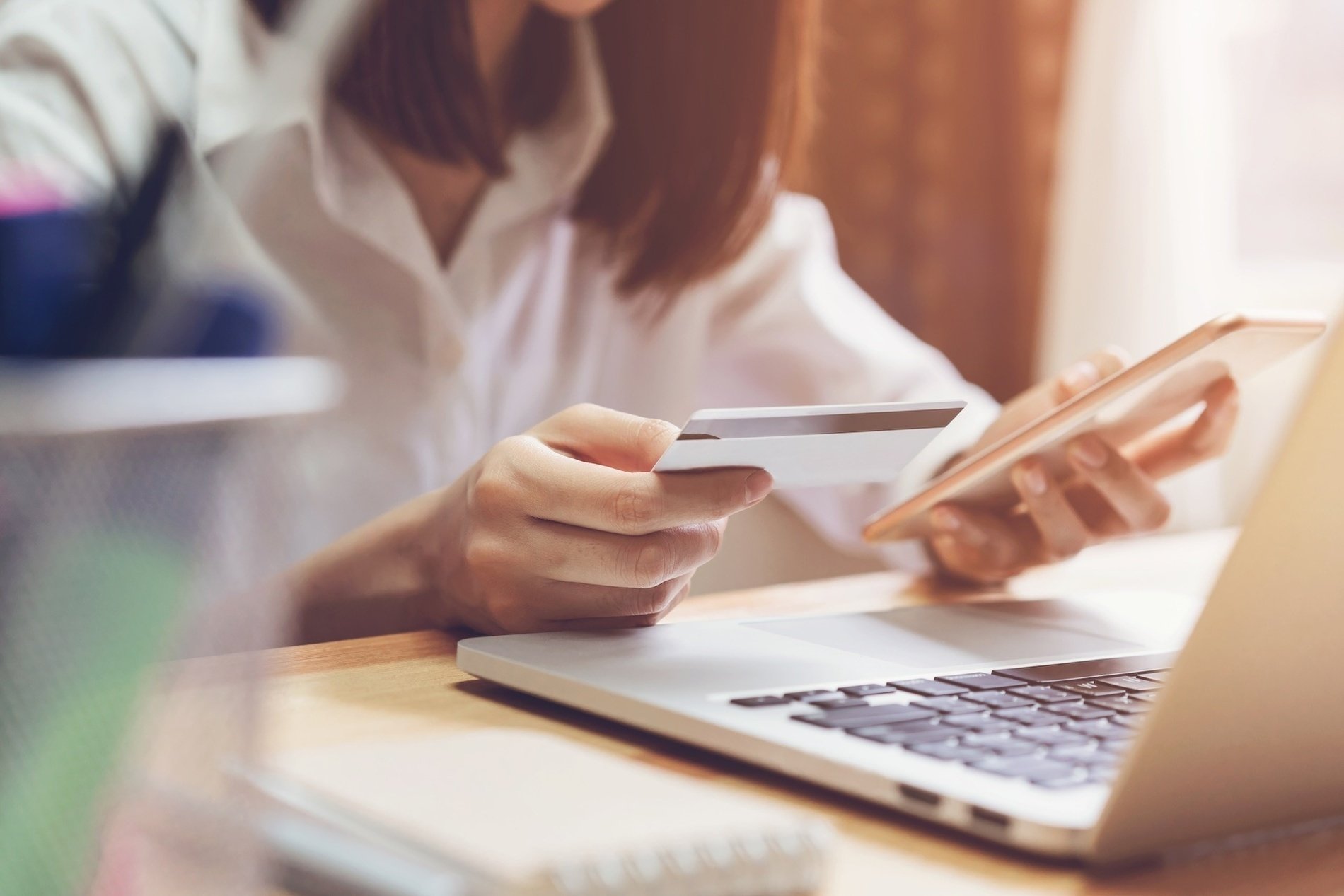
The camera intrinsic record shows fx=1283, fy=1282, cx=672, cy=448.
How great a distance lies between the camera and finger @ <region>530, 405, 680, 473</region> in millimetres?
556

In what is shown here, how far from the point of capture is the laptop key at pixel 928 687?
0.44m

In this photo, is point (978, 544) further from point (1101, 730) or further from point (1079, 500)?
point (1101, 730)

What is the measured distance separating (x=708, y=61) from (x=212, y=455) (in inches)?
41.3

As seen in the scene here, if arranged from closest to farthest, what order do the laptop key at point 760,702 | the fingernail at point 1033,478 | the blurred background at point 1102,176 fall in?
the laptop key at point 760,702, the fingernail at point 1033,478, the blurred background at point 1102,176

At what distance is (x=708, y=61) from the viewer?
1.21 m

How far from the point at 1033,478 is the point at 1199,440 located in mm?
148

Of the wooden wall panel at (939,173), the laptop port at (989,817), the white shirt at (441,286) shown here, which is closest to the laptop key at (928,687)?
the laptop port at (989,817)

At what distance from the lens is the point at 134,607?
236 mm

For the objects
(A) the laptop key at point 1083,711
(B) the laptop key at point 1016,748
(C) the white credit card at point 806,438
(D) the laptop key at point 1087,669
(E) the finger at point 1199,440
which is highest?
(C) the white credit card at point 806,438

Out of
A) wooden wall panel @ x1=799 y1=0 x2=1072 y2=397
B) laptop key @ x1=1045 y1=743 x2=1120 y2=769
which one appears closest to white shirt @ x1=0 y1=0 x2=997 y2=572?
laptop key @ x1=1045 y1=743 x2=1120 y2=769

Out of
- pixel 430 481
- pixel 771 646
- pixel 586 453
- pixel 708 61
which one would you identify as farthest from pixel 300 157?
pixel 771 646

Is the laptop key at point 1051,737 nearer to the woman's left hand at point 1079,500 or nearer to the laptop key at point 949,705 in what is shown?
the laptop key at point 949,705

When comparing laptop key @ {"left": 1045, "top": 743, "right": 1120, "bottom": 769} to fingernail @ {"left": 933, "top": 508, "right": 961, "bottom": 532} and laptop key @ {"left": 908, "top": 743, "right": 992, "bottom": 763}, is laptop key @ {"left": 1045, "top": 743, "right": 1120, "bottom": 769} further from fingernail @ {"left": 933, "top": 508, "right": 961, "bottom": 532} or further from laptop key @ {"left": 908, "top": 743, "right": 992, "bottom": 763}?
fingernail @ {"left": 933, "top": 508, "right": 961, "bottom": 532}

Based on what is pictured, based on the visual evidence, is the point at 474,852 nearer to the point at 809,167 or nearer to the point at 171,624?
the point at 171,624
